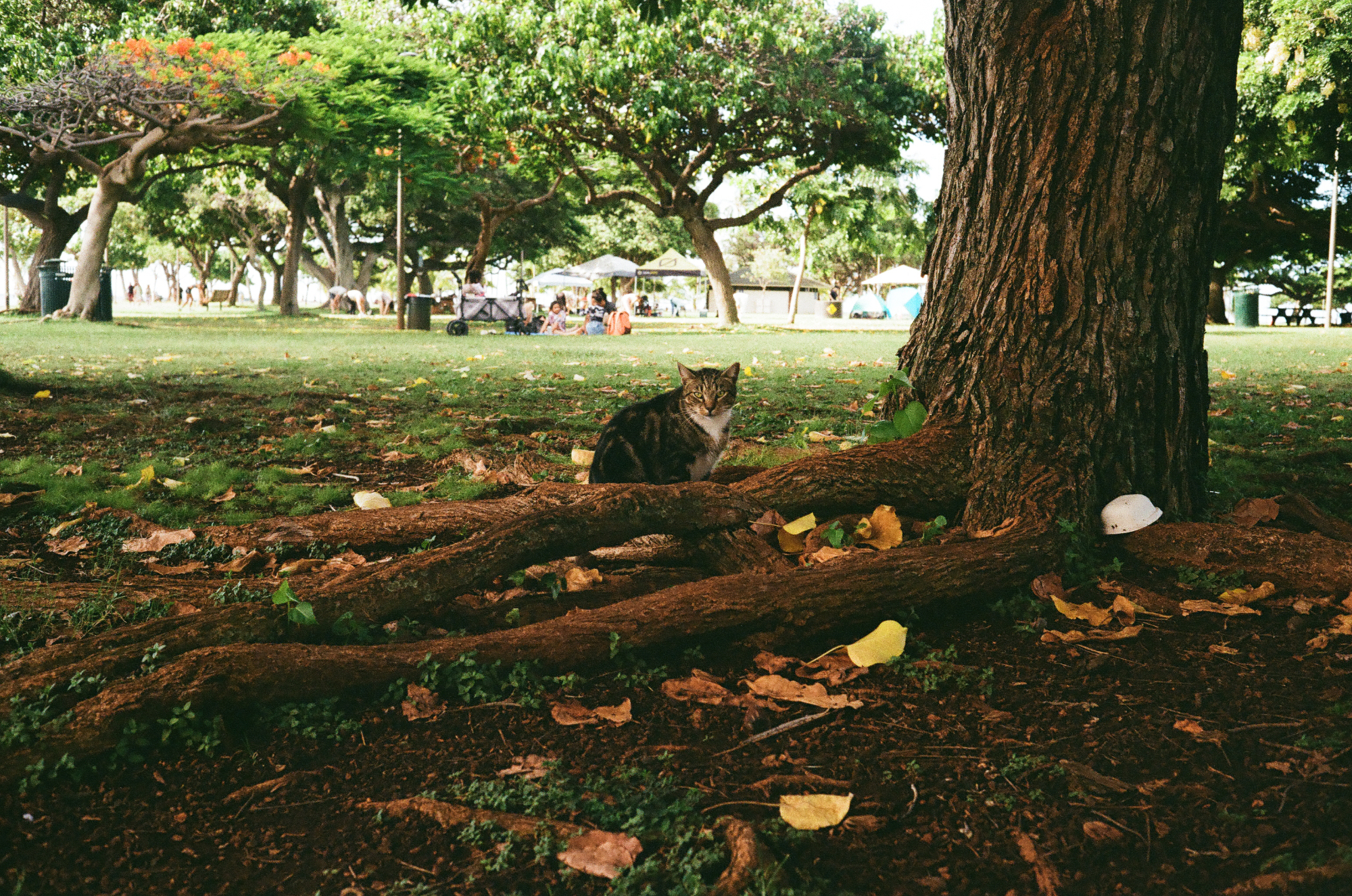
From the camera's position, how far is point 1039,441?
2887mm

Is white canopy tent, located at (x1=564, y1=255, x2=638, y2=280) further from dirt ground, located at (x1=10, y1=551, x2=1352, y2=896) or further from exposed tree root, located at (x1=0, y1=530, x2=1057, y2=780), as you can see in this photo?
dirt ground, located at (x1=10, y1=551, x2=1352, y2=896)

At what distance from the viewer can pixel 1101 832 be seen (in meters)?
1.64

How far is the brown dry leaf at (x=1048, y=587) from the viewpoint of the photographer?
102 inches

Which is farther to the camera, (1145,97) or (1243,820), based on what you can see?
(1145,97)

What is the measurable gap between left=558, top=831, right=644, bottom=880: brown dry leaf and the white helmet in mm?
1921

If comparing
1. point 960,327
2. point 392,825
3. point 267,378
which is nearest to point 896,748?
point 392,825

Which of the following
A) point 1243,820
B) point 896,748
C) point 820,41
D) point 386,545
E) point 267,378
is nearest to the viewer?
point 1243,820

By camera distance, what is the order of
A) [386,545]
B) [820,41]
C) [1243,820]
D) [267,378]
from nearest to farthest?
1. [1243,820]
2. [386,545]
3. [267,378]
4. [820,41]

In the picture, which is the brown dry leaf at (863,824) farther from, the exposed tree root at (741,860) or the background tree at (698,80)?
the background tree at (698,80)

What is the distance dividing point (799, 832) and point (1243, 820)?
0.79 meters

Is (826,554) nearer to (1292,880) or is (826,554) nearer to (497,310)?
(1292,880)

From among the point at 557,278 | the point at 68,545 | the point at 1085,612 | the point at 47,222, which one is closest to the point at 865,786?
the point at 1085,612

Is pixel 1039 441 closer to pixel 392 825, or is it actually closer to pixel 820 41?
pixel 392 825

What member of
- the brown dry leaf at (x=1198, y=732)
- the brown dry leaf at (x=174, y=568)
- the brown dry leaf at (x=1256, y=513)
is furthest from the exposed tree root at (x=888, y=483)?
the brown dry leaf at (x=174, y=568)
